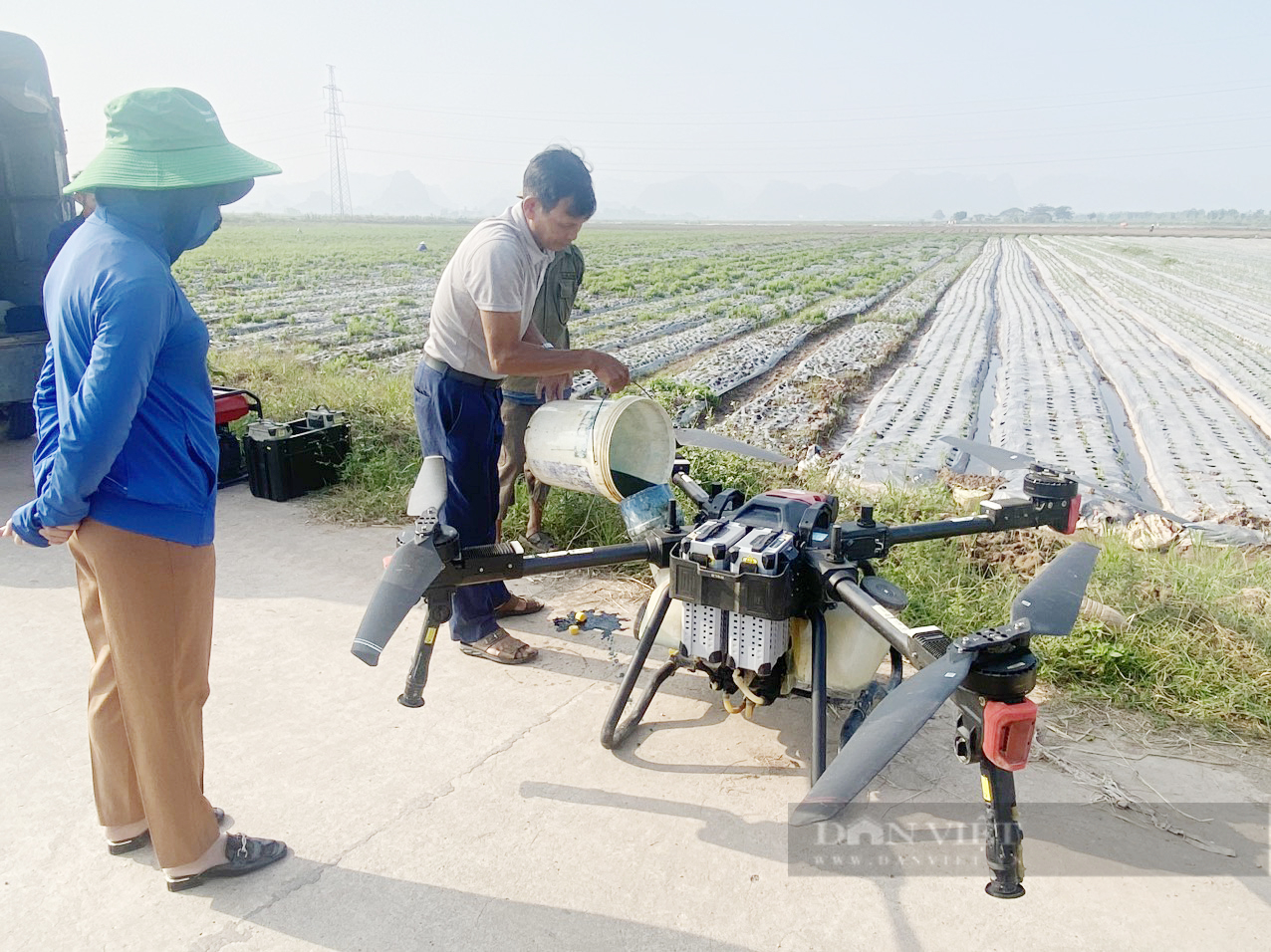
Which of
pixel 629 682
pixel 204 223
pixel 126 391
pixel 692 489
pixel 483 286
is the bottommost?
pixel 629 682

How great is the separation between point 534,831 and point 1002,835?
1.31 m

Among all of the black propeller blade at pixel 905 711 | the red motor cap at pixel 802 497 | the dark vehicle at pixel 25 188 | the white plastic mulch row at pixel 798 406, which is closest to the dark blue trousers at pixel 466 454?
the red motor cap at pixel 802 497

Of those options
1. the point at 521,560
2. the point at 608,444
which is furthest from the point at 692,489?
the point at 521,560

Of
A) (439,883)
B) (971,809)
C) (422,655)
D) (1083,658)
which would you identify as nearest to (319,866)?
(439,883)

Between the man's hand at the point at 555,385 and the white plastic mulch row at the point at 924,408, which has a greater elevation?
the man's hand at the point at 555,385

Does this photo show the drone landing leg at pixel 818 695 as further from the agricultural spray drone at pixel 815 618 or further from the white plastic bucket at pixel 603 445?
the white plastic bucket at pixel 603 445

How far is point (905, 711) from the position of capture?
5.39ft

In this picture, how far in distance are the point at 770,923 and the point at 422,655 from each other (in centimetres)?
111

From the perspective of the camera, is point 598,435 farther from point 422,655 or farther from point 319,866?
point 319,866

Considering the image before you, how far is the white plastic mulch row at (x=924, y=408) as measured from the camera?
6.29 metres

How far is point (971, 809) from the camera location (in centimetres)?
259

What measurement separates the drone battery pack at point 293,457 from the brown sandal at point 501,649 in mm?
2309

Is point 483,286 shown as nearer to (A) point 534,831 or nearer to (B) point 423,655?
(B) point 423,655

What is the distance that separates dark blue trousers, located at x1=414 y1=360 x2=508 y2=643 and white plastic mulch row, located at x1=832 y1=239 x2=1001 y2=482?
2.37 meters
